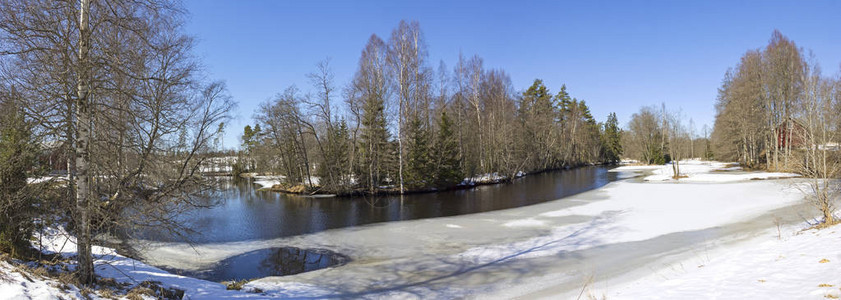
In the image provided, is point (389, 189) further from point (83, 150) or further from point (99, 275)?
point (83, 150)

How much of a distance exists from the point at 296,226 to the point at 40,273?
32.9ft

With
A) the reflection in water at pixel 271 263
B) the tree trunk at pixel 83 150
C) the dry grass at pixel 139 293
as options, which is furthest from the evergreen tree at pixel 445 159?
the tree trunk at pixel 83 150

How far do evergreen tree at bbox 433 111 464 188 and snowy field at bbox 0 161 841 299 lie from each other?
37.1 ft

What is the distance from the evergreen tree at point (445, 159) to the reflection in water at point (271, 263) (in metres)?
16.8

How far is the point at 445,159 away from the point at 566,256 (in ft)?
61.0

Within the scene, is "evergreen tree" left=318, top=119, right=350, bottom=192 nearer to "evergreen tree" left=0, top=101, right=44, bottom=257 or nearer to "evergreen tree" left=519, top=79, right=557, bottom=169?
"evergreen tree" left=0, top=101, right=44, bottom=257

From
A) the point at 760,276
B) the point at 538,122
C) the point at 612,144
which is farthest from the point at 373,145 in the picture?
the point at 612,144

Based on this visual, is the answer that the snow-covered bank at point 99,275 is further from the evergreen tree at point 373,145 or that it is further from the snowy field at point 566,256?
the evergreen tree at point 373,145

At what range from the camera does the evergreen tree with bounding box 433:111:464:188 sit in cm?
2689

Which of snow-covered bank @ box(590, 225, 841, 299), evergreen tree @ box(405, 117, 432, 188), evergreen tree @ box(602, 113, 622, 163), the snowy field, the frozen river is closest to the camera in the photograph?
snow-covered bank @ box(590, 225, 841, 299)

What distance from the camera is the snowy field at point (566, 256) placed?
5527 millimetres

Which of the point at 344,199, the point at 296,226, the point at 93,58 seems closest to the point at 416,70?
the point at 344,199

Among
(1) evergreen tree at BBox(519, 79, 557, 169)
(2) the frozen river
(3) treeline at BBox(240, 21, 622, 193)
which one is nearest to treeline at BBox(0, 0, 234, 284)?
(2) the frozen river

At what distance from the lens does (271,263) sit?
31.9ft
